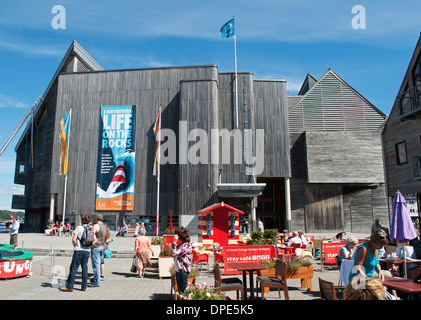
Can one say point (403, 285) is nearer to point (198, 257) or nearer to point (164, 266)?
point (164, 266)

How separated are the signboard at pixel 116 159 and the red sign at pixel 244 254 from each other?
22843mm

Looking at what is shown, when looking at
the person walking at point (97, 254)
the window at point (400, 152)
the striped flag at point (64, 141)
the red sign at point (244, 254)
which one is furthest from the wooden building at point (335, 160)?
the person walking at point (97, 254)

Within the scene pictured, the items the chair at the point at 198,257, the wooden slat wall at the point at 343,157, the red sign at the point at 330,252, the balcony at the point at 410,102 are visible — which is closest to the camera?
the chair at the point at 198,257

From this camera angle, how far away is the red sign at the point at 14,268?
927 cm

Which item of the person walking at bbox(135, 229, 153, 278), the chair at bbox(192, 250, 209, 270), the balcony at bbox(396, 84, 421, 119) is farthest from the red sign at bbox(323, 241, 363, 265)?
the balcony at bbox(396, 84, 421, 119)

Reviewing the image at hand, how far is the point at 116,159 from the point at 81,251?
980 inches

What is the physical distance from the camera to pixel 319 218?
106 ft

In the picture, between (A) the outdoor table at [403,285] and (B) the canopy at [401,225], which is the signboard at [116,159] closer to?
(B) the canopy at [401,225]

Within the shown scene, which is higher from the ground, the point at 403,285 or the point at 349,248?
the point at 349,248

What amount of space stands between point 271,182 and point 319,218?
6259 millimetres

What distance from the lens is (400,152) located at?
21375 millimetres

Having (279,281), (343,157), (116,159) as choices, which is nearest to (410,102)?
(343,157)

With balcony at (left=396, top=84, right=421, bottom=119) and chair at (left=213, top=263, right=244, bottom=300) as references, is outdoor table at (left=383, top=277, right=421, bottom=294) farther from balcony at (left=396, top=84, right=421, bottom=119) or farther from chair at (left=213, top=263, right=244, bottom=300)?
balcony at (left=396, top=84, right=421, bottom=119)

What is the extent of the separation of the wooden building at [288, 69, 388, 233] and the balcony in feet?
38.5
